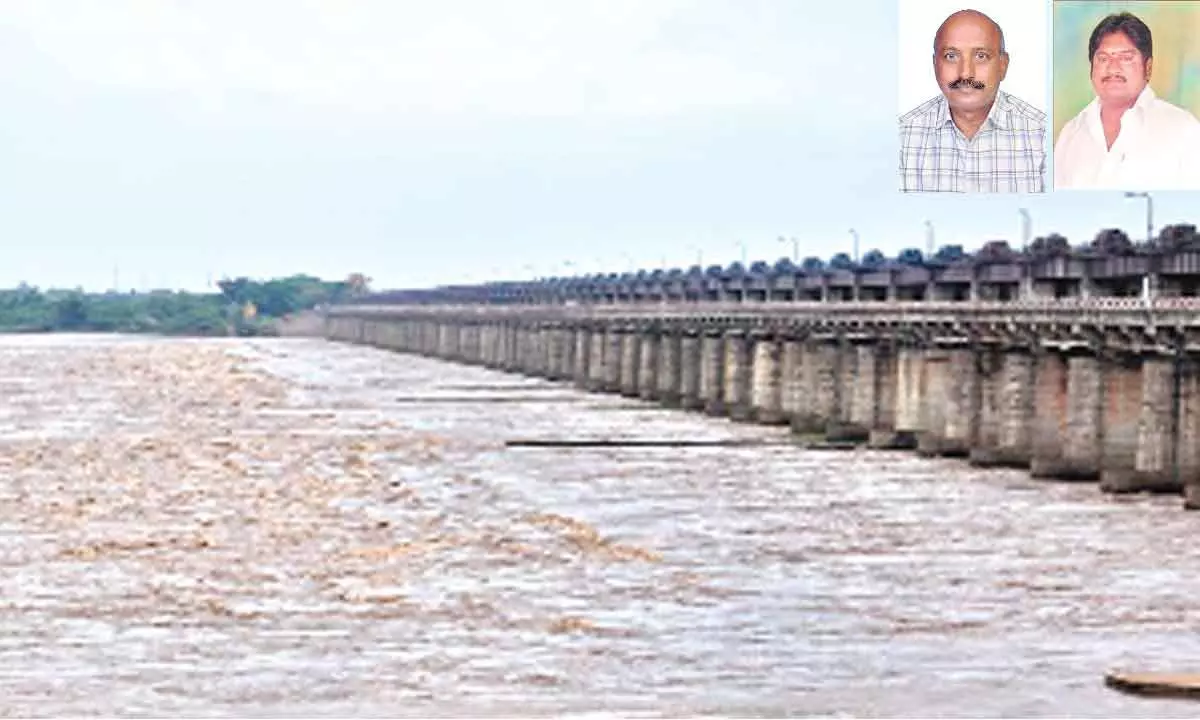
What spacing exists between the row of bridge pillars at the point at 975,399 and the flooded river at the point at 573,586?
6.74 feet

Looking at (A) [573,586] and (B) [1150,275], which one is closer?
(A) [573,586]

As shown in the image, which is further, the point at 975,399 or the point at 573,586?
the point at 975,399

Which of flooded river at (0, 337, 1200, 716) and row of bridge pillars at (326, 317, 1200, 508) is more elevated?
row of bridge pillars at (326, 317, 1200, 508)

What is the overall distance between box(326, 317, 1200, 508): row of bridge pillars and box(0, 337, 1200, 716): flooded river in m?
2.06

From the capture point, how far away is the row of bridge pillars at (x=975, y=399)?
76.6m

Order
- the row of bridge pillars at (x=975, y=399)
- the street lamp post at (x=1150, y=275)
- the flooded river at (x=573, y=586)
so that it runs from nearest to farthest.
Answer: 1. the flooded river at (x=573, y=586)
2. the row of bridge pillars at (x=975, y=399)
3. the street lamp post at (x=1150, y=275)

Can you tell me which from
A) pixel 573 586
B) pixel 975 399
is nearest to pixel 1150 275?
pixel 975 399

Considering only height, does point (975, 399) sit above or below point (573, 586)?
above

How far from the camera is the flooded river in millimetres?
40312

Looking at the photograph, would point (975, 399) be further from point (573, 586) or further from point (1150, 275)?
point (573, 586)

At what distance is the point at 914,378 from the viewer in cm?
10388

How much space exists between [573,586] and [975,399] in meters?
44.7

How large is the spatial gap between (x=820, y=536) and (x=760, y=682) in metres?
24.5

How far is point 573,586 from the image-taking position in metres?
53.3
